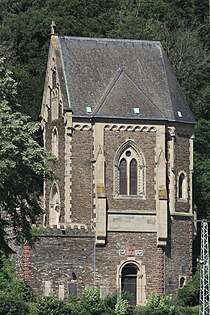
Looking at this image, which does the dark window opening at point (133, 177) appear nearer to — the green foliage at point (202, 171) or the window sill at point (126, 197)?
the window sill at point (126, 197)

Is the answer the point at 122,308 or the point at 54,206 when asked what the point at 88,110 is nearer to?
the point at 54,206

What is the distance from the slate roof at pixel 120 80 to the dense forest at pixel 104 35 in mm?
8090

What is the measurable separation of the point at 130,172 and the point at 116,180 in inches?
35.2

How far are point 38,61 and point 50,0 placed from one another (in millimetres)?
8056

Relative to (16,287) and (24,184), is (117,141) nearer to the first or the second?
(16,287)

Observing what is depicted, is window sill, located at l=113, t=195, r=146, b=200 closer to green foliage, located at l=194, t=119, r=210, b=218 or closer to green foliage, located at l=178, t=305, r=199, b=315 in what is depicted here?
green foliage, located at l=178, t=305, r=199, b=315

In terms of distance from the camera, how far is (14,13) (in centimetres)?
11406

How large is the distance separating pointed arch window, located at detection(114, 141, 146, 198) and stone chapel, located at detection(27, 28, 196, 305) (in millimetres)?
48

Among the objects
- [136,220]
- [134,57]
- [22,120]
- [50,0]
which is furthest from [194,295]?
[50,0]

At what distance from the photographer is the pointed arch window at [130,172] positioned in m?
82.2

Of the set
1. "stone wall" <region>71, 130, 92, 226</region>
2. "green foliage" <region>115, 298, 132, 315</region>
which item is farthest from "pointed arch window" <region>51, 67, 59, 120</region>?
"green foliage" <region>115, 298, 132, 315</region>

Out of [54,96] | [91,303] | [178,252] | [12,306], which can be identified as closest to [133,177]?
[178,252]

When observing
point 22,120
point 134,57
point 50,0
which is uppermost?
point 50,0

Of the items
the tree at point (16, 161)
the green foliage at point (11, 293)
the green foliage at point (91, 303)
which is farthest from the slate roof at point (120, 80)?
the tree at point (16, 161)
